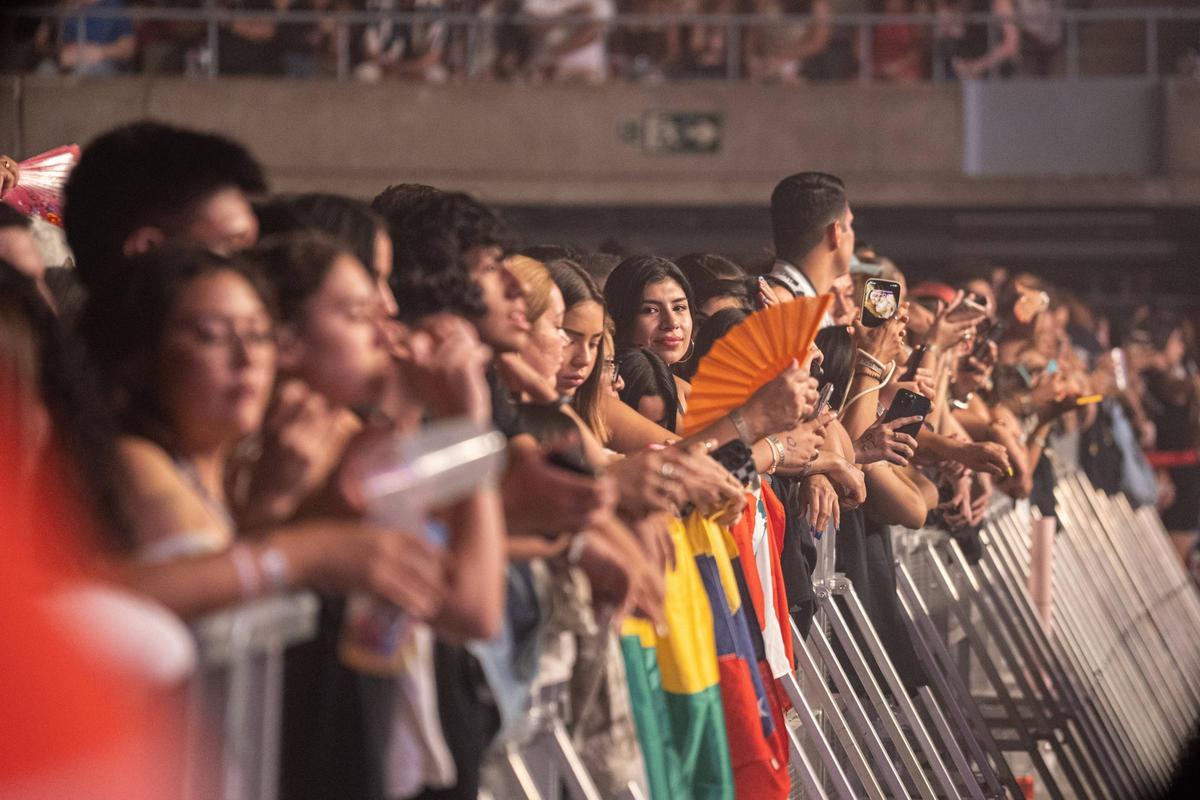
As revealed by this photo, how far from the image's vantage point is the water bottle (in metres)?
1.97

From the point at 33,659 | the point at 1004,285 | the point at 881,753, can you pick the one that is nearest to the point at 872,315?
the point at 881,753

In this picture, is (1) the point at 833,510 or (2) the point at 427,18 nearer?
(1) the point at 833,510

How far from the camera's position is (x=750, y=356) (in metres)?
3.43

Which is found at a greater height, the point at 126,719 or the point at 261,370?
the point at 261,370

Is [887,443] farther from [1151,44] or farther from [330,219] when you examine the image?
[1151,44]

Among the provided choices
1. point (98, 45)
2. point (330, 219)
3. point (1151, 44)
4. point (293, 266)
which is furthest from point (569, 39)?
point (293, 266)

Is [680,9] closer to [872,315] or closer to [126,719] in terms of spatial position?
[872,315]

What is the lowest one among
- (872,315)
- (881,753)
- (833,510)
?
(881,753)

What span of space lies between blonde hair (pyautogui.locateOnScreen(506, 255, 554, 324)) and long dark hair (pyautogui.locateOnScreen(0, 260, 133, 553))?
4.02 feet

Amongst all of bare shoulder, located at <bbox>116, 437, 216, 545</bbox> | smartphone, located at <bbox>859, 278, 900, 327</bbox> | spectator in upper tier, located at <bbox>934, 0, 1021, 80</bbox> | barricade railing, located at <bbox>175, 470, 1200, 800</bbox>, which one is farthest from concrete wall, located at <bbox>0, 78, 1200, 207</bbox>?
bare shoulder, located at <bbox>116, 437, 216, 545</bbox>

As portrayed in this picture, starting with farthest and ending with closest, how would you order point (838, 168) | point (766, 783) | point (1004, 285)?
1. point (838, 168)
2. point (1004, 285)
3. point (766, 783)

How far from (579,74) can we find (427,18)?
1060 millimetres

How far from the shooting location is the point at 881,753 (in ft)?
14.5

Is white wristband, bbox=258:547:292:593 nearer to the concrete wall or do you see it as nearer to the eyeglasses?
the eyeglasses
